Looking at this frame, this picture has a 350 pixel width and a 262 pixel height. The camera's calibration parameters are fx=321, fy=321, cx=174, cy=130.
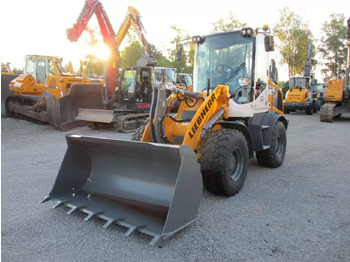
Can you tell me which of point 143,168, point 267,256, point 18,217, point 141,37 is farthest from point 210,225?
point 141,37

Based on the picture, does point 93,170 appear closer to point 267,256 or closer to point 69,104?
point 267,256

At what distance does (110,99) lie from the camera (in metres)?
11.5

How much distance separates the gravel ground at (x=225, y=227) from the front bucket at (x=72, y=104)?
531 cm

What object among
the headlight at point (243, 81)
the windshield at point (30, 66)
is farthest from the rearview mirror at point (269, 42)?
the windshield at point (30, 66)

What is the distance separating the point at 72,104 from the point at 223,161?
8587mm

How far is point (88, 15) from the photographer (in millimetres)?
10922

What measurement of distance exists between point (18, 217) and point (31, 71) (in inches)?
508

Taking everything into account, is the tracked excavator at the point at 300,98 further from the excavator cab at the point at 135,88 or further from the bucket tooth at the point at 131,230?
the bucket tooth at the point at 131,230

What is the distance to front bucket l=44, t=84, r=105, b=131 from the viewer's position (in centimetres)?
1119

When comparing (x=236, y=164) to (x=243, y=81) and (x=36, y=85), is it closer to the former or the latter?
(x=243, y=81)

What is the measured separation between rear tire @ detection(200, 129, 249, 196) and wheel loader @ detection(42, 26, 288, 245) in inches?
0.5

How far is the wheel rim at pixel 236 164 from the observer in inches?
179

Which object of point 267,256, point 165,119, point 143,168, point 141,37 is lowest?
point 267,256

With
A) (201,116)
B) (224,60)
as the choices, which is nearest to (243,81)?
(224,60)
